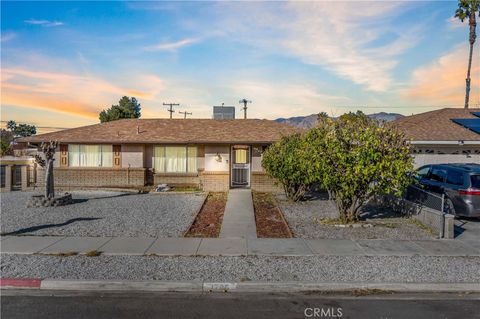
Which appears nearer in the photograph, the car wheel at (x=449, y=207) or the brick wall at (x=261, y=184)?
the car wheel at (x=449, y=207)

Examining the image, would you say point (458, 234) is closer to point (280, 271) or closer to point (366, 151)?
point (366, 151)

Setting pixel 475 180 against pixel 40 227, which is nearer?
pixel 40 227

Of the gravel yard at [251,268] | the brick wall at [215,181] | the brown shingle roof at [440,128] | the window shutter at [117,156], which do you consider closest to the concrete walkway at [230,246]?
the gravel yard at [251,268]

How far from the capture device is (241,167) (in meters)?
19.5

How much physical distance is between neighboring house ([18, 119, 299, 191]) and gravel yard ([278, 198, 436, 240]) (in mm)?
6185

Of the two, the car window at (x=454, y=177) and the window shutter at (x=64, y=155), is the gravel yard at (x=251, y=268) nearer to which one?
the car window at (x=454, y=177)

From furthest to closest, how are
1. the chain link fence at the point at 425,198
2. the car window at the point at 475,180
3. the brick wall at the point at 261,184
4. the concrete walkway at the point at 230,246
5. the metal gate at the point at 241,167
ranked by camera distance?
1. the metal gate at the point at 241,167
2. the brick wall at the point at 261,184
3. the car window at the point at 475,180
4. the chain link fence at the point at 425,198
5. the concrete walkway at the point at 230,246

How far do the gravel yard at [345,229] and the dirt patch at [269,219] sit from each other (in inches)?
9.9

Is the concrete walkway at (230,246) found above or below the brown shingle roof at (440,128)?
below

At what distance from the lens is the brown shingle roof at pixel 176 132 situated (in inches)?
763

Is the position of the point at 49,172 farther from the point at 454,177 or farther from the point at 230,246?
the point at 454,177

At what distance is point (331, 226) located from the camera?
36.0 ft

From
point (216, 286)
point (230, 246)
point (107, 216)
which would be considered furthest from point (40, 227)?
point (216, 286)

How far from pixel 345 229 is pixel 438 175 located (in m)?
4.66
